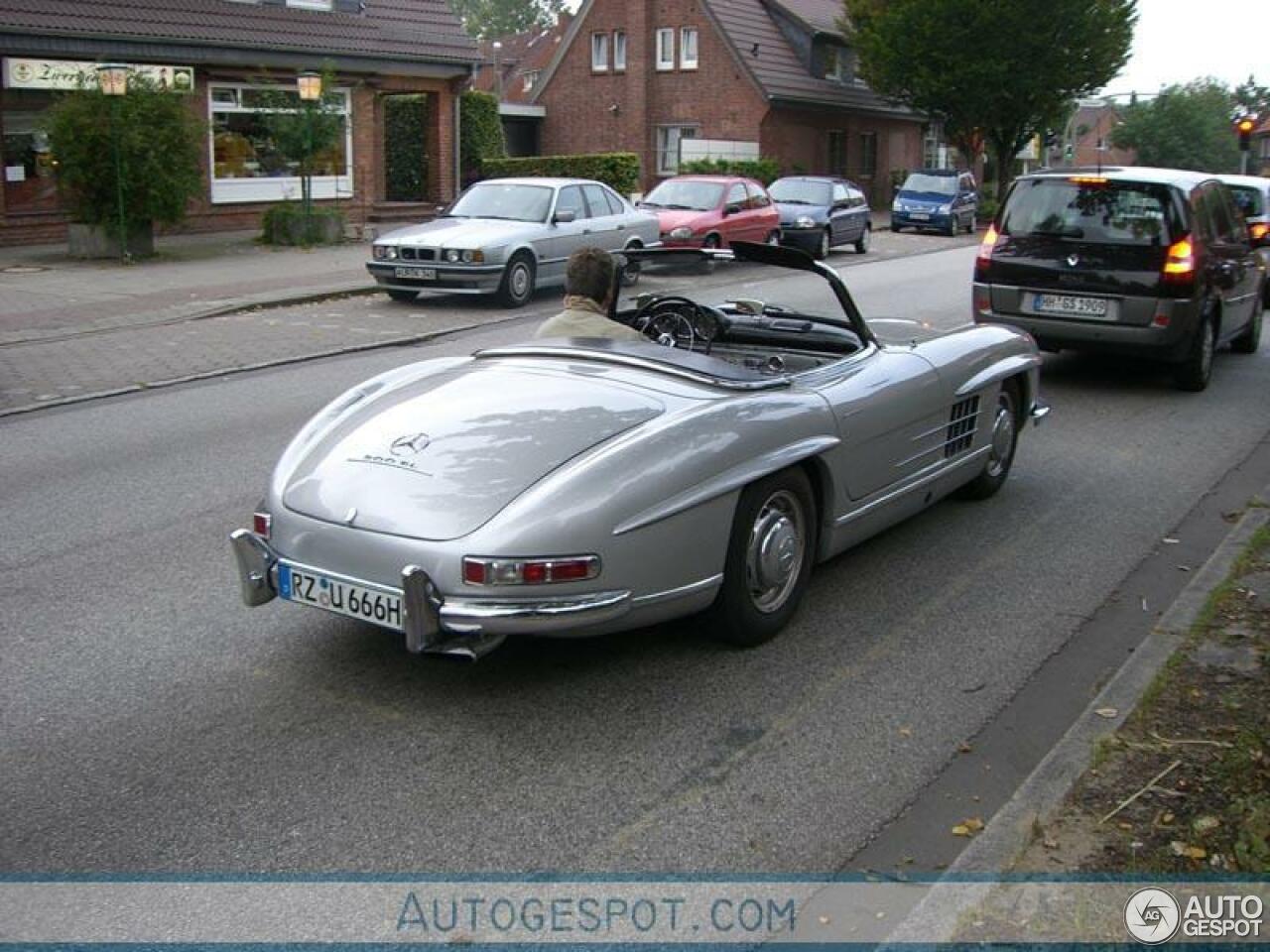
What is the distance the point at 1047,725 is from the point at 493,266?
12500 millimetres

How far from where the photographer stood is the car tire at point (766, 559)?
497cm

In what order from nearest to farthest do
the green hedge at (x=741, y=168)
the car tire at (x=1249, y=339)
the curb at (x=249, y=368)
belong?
the curb at (x=249, y=368) → the car tire at (x=1249, y=339) → the green hedge at (x=741, y=168)

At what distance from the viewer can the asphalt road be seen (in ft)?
12.6

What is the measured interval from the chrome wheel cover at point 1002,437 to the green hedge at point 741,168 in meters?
30.6

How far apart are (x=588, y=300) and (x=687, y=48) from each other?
3948 centimetres

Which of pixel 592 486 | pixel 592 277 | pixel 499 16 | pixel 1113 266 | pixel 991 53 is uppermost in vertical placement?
pixel 499 16

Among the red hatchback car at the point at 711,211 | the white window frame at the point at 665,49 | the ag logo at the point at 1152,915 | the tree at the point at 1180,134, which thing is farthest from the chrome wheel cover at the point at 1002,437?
the tree at the point at 1180,134

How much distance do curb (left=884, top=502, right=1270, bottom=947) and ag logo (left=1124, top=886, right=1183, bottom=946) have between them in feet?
1.07

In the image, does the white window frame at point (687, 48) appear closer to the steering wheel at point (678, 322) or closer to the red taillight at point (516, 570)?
the steering wheel at point (678, 322)

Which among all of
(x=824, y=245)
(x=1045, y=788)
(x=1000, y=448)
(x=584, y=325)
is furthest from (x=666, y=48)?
(x=1045, y=788)

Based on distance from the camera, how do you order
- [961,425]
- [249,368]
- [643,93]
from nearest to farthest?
[961,425] → [249,368] → [643,93]

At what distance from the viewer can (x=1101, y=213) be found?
1062 centimetres

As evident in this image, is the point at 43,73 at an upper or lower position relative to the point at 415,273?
upper

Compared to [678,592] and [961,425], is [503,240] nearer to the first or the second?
[961,425]
